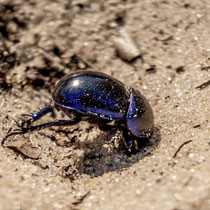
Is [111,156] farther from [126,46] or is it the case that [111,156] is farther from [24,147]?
[126,46]

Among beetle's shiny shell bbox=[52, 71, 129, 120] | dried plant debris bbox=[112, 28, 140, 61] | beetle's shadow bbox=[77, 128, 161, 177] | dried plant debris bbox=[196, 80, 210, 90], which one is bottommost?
beetle's shadow bbox=[77, 128, 161, 177]

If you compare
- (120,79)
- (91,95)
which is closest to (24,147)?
(91,95)

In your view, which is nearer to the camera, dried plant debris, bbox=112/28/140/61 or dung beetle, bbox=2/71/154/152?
dung beetle, bbox=2/71/154/152

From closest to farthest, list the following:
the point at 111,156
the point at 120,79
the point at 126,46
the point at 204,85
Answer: the point at 111,156 < the point at 204,85 < the point at 120,79 < the point at 126,46

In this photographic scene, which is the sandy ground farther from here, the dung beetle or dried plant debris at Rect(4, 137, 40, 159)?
the dung beetle

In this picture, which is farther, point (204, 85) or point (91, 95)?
point (204, 85)

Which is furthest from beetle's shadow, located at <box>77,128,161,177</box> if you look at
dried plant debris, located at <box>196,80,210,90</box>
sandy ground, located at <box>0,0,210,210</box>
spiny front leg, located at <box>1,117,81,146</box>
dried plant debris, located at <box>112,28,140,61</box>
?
dried plant debris, located at <box>112,28,140,61</box>

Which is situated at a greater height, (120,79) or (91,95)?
(91,95)

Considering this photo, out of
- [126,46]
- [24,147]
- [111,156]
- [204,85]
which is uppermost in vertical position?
[204,85]
